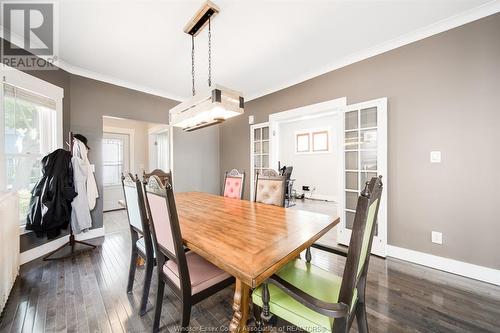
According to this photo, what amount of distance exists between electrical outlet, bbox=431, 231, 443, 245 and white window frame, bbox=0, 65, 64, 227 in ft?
15.2

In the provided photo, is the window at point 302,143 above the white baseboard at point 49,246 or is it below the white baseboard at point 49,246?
above

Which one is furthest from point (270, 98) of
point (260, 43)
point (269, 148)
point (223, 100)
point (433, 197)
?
point (433, 197)

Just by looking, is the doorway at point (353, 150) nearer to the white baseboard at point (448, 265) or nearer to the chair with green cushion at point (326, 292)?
the white baseboard at point (448, 265)

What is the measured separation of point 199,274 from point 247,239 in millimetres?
411

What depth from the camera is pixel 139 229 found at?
5.48ft

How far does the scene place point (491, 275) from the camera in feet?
6.21

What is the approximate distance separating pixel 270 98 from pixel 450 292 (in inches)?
140

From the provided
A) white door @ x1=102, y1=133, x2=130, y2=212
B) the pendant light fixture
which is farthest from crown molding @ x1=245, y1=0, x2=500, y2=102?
white door @ x1=102, y1=133, x2=130, y2=212

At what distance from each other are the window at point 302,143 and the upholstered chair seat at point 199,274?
19.4 ft

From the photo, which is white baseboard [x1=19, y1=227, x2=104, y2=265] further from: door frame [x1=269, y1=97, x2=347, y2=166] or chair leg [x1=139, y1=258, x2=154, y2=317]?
door frame [x1=269, y1=97, x2=347, y2=166]

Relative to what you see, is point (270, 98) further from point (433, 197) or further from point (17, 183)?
point (17, 183)

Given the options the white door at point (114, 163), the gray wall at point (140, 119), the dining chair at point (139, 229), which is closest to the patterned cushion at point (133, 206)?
the dining chair at point (139, 229)

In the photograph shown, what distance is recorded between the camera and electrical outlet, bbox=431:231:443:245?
7.07ft

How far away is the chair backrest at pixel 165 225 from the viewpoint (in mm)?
1081
